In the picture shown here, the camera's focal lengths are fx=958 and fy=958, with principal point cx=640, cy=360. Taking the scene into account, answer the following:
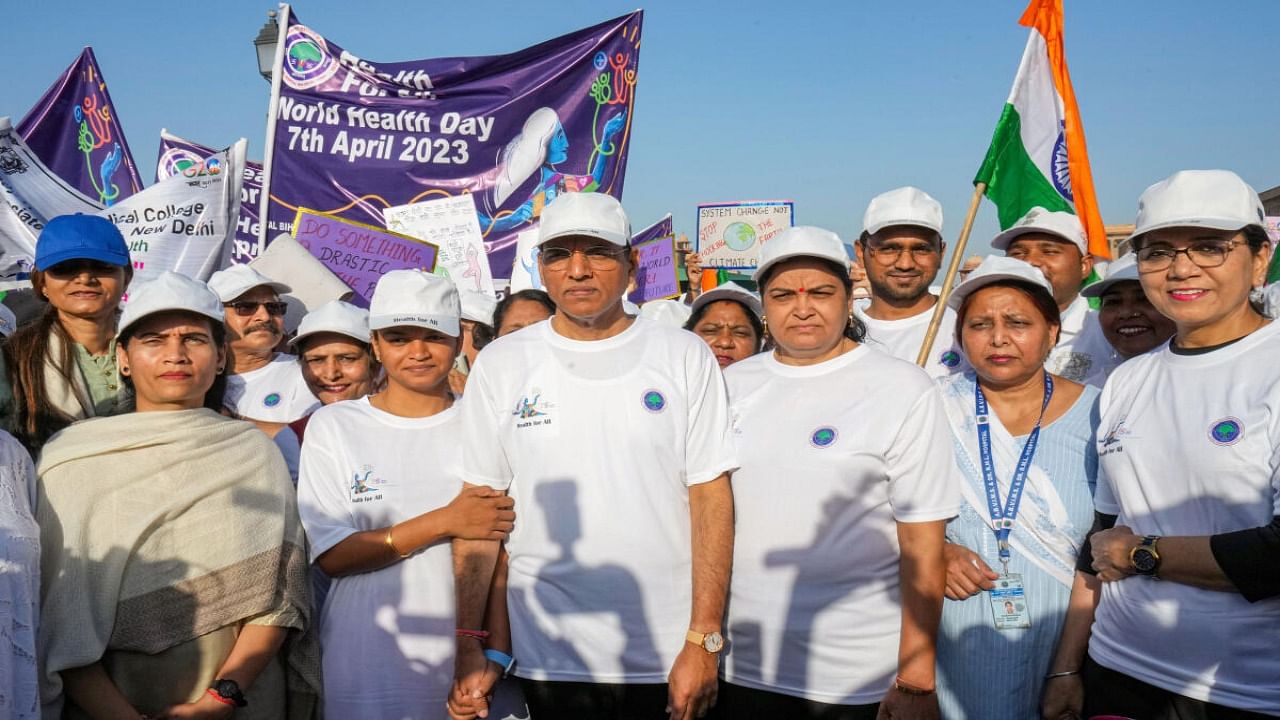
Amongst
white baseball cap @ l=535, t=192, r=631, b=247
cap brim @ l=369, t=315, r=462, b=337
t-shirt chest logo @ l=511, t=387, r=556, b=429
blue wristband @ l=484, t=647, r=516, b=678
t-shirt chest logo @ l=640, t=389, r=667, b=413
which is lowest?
blue wristband @ l=484, t=647, r=516, b=678

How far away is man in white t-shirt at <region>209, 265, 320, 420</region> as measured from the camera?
16.7ft

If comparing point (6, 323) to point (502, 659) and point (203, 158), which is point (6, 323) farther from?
point (203, 158)

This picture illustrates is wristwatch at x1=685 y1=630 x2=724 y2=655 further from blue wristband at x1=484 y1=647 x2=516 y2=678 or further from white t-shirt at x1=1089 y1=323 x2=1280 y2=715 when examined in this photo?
white t-shirt at x1=1089 y1=323 x2=1280 y2=715

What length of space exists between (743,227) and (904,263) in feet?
23.6

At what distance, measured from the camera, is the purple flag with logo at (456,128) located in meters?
7.30

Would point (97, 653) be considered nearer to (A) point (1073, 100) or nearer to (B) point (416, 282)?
(B) point (416, 282)

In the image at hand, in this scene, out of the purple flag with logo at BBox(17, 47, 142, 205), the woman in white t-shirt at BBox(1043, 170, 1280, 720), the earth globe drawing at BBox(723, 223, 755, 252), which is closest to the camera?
the woman in white t-shirt at BBox(1043, 170, 1280, 720)

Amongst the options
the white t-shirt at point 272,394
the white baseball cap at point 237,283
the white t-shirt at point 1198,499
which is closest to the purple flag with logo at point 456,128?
the white baseball cap at point 237,283

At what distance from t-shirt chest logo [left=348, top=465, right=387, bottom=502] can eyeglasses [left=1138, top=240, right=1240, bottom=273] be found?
2574mm

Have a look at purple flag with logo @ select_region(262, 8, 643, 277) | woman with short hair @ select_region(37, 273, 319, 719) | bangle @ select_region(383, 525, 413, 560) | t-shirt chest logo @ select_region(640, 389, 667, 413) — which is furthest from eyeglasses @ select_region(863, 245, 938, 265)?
purple flag with logo @ select_region(262, 8, 643, 277)

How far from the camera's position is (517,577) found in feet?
10.2

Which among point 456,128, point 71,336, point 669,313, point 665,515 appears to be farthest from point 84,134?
point 665,515

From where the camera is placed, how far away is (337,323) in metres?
4.36

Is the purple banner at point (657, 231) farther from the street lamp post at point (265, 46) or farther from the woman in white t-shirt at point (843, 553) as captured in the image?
the woman in white t-shirt at point (843, 553)
